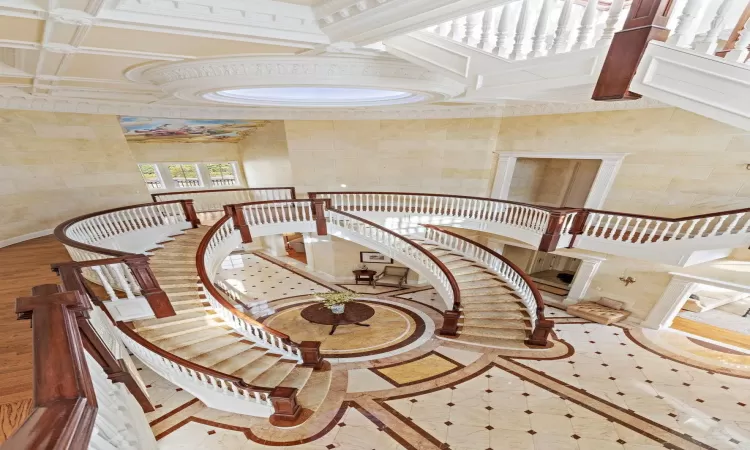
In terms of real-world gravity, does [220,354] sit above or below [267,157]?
below

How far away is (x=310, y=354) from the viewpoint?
18.2 feet

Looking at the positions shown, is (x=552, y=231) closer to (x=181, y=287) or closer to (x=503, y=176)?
(x=503, y=176)

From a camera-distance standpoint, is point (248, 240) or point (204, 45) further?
point (248, 240)

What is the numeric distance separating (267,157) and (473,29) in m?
9.78

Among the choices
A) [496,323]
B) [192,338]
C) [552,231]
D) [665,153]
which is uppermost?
[665,153]

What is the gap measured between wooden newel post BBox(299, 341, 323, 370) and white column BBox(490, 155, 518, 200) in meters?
6.97

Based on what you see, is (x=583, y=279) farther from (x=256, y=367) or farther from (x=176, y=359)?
(x=176, y=359)

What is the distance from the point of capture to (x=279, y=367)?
5.33 meters

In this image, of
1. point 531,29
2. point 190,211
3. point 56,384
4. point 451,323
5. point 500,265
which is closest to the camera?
point 56,384

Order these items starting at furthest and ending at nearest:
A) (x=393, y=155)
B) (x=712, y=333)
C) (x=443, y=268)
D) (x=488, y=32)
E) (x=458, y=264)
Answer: (x=393, y=155), (x=458, y=264), (x=712, y=333), (x=443, y=268), (x=488, y=32)

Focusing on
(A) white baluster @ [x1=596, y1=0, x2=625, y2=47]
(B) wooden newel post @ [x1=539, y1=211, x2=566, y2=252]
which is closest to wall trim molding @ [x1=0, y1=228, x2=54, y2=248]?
(A) white baluster @ [x1=596, y1=0, x2=625, y2=47]

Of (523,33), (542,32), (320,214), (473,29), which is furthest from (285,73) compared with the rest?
(320,214)

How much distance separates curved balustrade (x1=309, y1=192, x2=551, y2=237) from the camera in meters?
7.28

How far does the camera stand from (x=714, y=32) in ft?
6.22
